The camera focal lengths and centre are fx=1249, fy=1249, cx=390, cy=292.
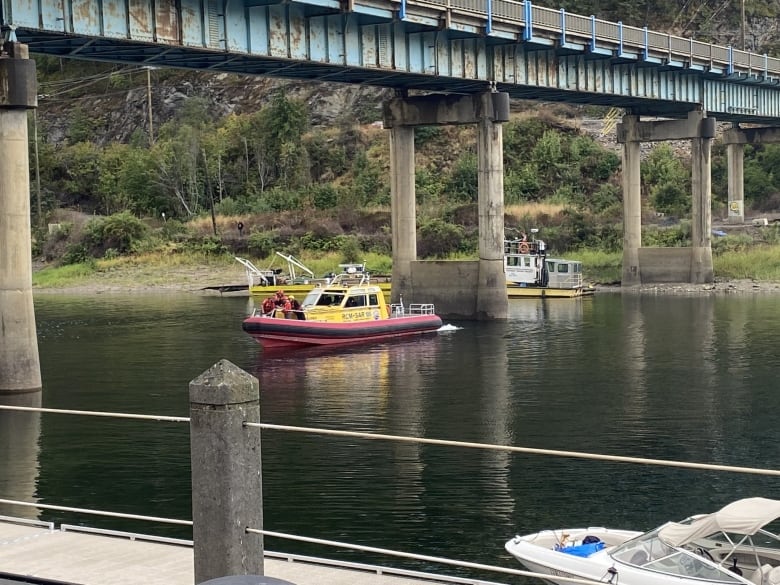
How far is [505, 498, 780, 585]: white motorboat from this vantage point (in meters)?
12.7

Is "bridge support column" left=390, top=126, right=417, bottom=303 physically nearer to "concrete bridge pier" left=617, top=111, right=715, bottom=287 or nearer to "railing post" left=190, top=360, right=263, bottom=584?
"concrete bridge pier" left=617, top=111, right=715, bottom=287

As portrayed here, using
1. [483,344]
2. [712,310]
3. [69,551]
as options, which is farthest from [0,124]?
[712,310]

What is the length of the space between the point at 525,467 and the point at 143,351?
2403 centimetres

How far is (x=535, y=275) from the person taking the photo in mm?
70312

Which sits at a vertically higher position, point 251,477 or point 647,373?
point 251,477

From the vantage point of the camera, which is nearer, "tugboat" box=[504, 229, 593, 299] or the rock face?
"tugboat" box=[504, 229, 593, 299]

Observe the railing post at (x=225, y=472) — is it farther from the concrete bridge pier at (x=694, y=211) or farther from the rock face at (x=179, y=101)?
the rock face at (x=179, y=101)

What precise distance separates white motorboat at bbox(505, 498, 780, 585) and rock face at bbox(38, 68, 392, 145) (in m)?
94.8

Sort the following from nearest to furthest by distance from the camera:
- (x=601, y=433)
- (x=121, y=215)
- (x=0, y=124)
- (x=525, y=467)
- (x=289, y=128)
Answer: (x=525, y=467) → (x=601, y=433) → (x=0, y=124) → (x=121, y=215) → (x=289, y=128)

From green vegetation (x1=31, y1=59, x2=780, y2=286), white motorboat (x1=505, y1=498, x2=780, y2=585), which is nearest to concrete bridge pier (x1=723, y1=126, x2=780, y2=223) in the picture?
green vegetation (x1=31, y1=59, x2=780, y2=286)

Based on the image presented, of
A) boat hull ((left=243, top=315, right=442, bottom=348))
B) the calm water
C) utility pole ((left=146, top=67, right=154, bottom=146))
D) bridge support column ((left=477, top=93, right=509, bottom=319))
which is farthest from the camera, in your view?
utility pole ((left=146, top=67, right=154, bottom=146))

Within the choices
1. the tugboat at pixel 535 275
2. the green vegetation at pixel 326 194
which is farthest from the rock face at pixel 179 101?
the tugboat at pixel 535 275

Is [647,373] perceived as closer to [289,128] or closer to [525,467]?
[525,467]

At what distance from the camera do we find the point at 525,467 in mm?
23781
